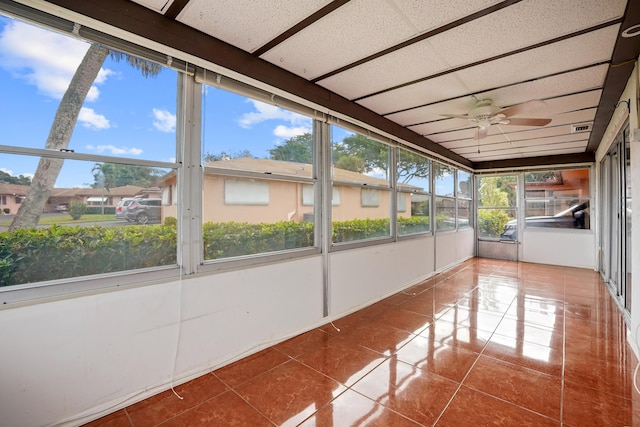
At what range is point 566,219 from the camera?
20.2 ft

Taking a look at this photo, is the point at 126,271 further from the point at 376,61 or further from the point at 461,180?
the point at 461,180

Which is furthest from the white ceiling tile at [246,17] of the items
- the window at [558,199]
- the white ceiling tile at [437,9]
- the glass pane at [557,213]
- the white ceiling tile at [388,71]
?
the glass pane at [557,213]

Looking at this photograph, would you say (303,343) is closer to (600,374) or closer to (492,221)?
(600,374)

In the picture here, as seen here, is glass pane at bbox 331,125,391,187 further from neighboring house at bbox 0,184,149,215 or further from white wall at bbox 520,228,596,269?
white wall at bbox 520,228,596,269

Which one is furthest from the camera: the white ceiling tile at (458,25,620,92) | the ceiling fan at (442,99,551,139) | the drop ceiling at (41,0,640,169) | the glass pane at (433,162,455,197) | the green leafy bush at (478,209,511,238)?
the green leafy bush at (478,209,511,238)

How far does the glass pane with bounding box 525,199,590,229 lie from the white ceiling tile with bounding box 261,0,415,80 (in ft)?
20.5

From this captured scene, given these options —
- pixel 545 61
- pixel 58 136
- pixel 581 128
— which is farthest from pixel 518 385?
pixel 581 128

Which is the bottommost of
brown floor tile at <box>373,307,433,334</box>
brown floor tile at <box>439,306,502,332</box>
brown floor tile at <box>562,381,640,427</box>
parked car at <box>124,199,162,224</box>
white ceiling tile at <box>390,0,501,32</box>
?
brown floor tile at <box>562,381,640,427</box>

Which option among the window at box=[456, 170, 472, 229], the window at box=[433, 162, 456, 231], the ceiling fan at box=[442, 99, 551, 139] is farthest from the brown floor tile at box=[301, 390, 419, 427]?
the window at box=[456, 170, 472, 229]

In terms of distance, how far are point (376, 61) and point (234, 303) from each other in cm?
227

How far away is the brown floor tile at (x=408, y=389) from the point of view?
69.1 inches

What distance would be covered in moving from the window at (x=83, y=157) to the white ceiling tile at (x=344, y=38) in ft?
2.99

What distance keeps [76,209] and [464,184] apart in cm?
709

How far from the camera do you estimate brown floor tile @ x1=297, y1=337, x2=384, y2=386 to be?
2127 mm
